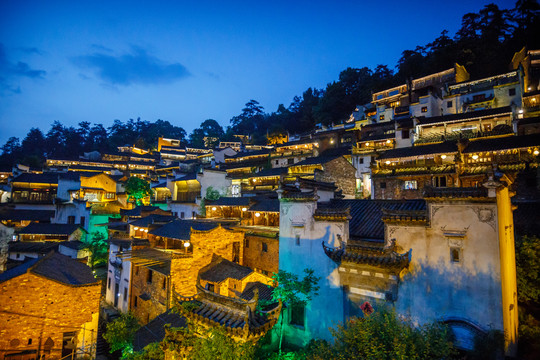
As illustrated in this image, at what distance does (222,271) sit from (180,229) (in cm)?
708

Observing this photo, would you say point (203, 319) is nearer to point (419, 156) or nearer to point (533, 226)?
point (533, 226)

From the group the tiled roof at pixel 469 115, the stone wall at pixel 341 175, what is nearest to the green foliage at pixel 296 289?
the stone wall at pixel 341 175

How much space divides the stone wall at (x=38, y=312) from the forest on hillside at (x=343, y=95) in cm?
6103

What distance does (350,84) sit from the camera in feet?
244

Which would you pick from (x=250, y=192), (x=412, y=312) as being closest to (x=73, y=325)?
(x=412, y=312)

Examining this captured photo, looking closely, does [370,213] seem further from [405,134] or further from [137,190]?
[137,190]

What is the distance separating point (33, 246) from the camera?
3684 centimetres

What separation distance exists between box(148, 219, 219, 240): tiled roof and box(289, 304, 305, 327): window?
10795 millimetres

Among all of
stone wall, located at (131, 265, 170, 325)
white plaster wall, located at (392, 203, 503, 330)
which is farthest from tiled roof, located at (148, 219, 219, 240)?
white plaster wall, located at (392, 203, 503, 330)

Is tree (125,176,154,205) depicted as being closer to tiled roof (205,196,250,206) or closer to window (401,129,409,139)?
tiled roof (205,196,250,206)

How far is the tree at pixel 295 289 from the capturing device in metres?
14.2

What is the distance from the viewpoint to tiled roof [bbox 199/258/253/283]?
20.6 metres

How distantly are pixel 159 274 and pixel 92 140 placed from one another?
10340 cm

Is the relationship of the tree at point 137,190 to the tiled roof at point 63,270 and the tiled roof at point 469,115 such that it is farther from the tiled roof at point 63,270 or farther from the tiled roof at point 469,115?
the tiled roof at point 469,115
